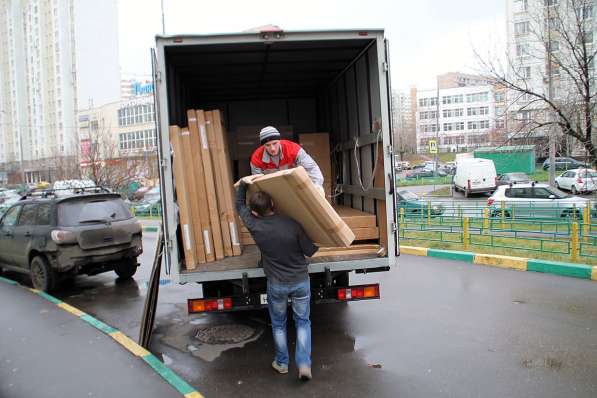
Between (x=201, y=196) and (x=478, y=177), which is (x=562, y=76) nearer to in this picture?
(x=201, y=196)

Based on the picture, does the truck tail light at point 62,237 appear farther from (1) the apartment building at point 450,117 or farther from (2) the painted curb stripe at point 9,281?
(1) the apartment building at point 450,117

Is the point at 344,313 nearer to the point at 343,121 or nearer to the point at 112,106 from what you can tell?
the point at 343,121

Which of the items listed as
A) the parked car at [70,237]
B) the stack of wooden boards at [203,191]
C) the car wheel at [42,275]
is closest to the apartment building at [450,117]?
the parked car at [70,237]

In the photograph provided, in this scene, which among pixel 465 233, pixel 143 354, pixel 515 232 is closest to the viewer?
pixel 143 354

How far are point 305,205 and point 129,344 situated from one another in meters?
2.77

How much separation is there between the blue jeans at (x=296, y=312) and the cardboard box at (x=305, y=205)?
0.50 meters

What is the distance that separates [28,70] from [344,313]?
99209mm

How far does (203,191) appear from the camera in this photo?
520 centimetres

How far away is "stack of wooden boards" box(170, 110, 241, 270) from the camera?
493 centimetres

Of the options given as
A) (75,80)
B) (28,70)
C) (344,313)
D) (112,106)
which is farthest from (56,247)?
(28,70)

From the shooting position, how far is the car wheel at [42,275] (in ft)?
26.7

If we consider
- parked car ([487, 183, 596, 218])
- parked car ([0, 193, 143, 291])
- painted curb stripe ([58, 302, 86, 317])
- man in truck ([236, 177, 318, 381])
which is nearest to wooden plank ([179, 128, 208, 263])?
man in truck ([236, 177, 318, 381])

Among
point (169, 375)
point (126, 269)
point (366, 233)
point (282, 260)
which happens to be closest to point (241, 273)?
point (282, 260)

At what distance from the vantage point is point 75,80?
3310 inches
